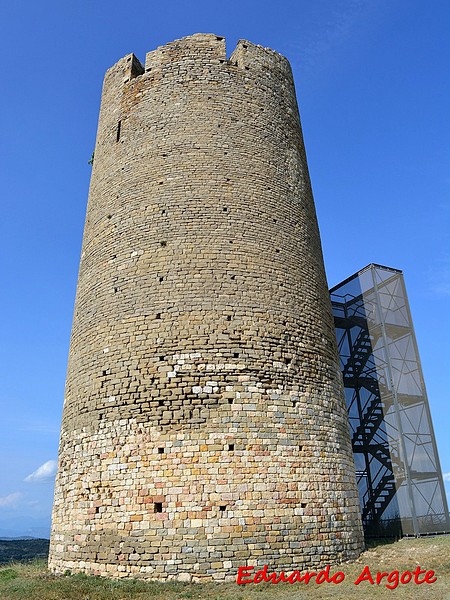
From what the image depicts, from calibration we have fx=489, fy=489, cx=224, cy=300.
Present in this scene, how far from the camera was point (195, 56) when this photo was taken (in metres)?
14.1

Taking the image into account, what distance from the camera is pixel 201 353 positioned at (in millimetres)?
10211

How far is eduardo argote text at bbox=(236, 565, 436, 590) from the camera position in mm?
8523

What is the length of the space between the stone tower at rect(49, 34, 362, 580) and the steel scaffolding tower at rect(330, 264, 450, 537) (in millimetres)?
6399

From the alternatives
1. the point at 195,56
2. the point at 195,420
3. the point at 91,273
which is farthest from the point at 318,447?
the point at 195,56

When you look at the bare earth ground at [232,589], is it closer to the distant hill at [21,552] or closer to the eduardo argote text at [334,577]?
the eduardo argote text at [334,577]

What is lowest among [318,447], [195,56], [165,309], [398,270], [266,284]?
[318,447]

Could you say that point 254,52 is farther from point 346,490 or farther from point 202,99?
point 346,490

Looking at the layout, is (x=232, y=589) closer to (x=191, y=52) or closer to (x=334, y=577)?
(x=334, y=577)

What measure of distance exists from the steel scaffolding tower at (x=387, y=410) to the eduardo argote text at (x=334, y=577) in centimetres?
747

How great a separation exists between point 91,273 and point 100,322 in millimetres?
1708

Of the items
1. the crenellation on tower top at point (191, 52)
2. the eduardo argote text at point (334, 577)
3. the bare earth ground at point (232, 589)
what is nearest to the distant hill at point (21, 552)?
the bare earth ground at point (232, 589)

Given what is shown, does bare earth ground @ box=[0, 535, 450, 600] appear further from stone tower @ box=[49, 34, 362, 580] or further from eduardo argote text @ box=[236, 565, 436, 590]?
stone tower @ box=[49, 34, 362, 580]

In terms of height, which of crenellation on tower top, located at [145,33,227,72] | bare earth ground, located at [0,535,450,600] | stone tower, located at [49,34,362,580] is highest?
crenellation on tower top, located at [145,33,227,72]

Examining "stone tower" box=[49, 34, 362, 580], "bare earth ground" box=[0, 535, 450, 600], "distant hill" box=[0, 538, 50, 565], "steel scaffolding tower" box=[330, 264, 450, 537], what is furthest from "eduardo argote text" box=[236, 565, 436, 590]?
"distant hill" box=[0, 538, 50, 565]
